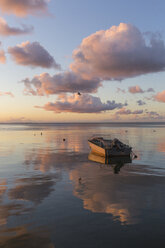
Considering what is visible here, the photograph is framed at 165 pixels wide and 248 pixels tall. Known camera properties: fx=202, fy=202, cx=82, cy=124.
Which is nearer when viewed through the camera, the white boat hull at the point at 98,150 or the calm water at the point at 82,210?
the calm water at the point at 82,210

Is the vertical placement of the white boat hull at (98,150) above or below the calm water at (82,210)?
above

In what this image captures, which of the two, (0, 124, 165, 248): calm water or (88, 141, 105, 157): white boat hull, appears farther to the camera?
(88, 141, 105, 157): white boat hull

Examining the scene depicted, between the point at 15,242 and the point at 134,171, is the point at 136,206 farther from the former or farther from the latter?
the point at 134,171

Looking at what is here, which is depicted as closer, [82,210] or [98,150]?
[82,210]

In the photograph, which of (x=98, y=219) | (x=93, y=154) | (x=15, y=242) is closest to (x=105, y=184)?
(x=98, y=219)

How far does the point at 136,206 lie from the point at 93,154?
90.5 feet

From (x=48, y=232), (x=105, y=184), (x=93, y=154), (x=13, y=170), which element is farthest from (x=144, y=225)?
(x=93, y=154)

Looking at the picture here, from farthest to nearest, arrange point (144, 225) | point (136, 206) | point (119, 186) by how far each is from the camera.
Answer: point (119, 186), point (136, 206), point (144, 225)

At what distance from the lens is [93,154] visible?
1689 inches

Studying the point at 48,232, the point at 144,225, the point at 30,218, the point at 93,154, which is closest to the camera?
the point at 48,232

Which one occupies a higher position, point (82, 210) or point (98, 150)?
point (98, 150)

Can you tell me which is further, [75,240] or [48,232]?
[48,232]

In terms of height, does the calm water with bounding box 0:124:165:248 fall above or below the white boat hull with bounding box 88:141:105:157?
below

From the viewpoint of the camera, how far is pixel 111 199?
661 inches
